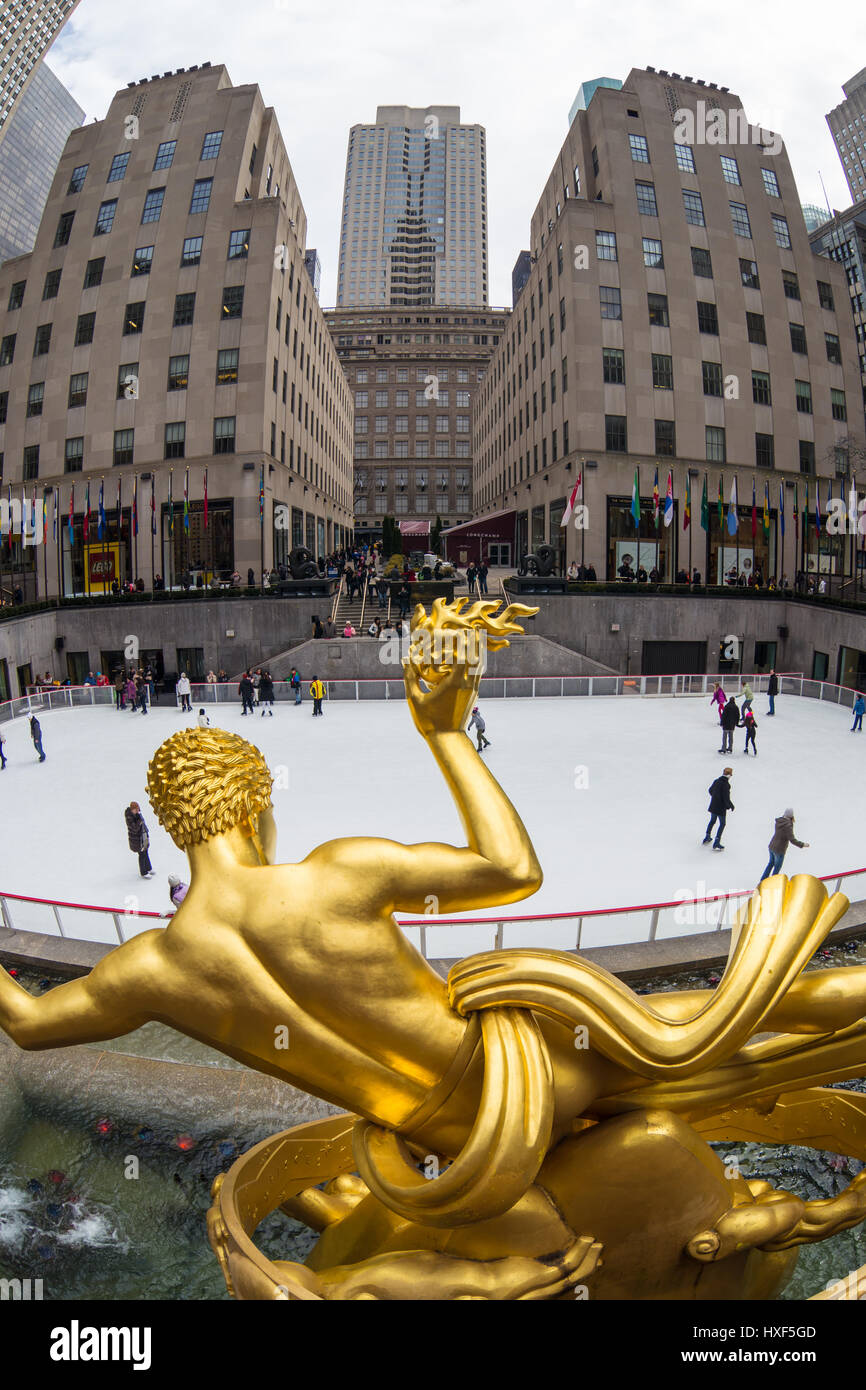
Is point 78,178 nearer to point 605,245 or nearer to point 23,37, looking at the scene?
point 605,245

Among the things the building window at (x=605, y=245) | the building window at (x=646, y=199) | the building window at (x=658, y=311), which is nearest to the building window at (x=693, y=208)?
the building window at (x=646, y=199)

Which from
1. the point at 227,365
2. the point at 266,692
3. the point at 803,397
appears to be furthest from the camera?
the point at 803,397

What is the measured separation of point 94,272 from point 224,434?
1271 cm

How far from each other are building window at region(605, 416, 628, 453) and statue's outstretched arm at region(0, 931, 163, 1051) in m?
37.7

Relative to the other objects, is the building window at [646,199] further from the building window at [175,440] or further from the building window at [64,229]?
the building window at [64,229]

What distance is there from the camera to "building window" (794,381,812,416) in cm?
4038

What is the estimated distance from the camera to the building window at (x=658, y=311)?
123ft

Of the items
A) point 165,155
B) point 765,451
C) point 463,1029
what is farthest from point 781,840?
point 165,155

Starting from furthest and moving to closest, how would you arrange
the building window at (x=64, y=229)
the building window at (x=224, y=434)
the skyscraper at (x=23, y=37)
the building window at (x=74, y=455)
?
the skyscraper at (x=23, y=37) < the building window at (x=64, y=229) < the building window at (x=74, y=455) < the building window at (x=224, y=434)

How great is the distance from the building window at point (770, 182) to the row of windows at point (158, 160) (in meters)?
29.8

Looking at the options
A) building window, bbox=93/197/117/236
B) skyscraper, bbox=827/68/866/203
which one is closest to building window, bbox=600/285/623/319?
building window, bbox=93/197/117/236

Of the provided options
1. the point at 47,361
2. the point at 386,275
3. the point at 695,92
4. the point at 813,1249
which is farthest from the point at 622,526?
the point at 386,275

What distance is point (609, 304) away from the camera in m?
37.2

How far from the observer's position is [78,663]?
A: 32031mm
